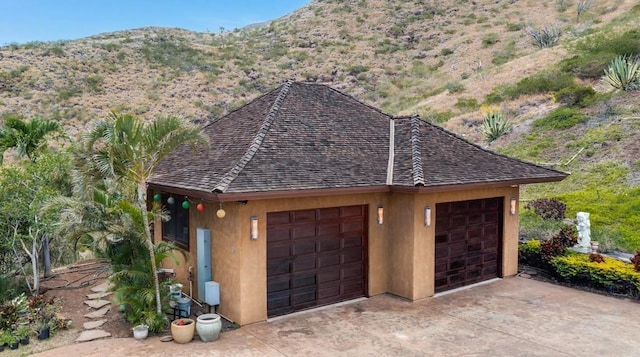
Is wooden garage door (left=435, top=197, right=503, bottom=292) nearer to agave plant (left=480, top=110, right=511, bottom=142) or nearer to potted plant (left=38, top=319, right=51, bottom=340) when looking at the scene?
potted plant (left=38, top=319, right=51, bottom=340)

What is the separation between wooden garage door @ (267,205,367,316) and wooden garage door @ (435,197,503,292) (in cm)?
204

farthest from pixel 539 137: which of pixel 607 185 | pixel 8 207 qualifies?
pixel 8 207

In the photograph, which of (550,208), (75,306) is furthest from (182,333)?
(550,208)

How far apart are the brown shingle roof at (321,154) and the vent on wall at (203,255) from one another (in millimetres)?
1134

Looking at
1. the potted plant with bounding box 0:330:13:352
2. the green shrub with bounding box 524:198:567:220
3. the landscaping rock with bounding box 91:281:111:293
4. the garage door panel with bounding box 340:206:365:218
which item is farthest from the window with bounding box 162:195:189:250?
the green shrub with bounding box 524:198:567:220

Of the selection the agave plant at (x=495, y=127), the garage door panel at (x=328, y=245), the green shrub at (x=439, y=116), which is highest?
the green shrub at (x=439, y=116)

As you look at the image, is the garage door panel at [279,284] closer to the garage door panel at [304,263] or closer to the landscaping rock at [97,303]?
the garage door panel at [304,263]

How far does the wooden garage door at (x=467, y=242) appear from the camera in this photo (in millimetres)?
11445

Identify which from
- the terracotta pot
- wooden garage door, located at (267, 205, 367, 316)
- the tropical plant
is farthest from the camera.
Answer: the tropical plant

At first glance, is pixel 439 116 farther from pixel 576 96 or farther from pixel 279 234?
pixel 279 234

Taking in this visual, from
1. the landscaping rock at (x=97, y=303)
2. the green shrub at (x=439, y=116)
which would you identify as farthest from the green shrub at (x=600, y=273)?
the green shrub at (x=439, y=116)

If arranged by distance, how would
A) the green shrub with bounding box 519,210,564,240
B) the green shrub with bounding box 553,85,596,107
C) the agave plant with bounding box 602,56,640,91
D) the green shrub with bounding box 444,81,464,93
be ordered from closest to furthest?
the green shrub with bounding box 519,210,564,240
the agave plant with bounding box 602,56,640,91
the green shrub with bounding box 553,85,596,107
the green shrub with bounding box 444,81,464,93

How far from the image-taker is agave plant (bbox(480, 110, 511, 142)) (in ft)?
84.8

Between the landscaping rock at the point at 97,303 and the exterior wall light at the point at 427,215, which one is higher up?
the exterior wall light at the point at 427,215
